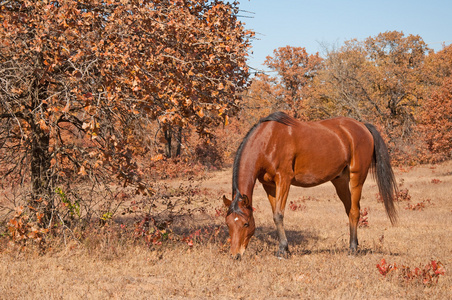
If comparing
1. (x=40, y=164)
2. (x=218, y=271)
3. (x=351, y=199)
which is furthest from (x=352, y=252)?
(x=40, y=164)

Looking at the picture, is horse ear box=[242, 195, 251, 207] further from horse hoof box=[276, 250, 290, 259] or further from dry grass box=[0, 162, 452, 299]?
horse hoof box=[276, 250, 290, 259]

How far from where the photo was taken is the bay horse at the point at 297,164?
251 inches

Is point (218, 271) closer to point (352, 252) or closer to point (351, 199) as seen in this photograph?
point (352, 252)

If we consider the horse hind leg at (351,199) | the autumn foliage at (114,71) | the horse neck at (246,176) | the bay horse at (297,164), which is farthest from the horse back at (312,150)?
the autumn foliage at (114,71)

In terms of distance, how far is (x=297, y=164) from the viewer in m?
7.37

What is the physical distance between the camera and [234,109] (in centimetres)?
702

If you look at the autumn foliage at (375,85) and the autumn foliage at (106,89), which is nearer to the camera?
the autumn foliage at (106,89)

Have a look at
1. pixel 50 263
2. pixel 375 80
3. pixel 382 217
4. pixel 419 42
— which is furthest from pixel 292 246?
pixel 419 42

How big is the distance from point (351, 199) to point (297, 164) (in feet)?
5.32

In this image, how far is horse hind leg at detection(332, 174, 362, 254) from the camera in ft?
25.7

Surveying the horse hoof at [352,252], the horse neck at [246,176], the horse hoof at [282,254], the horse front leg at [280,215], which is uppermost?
the horse neck at [246,176]

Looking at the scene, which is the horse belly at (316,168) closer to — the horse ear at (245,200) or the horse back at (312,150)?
the horse back at (312,150)

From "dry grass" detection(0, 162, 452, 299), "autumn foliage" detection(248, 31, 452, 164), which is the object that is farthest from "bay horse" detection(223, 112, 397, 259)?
"autumn foliage" detection(248, 31, 452, 164)

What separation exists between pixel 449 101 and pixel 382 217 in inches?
452
